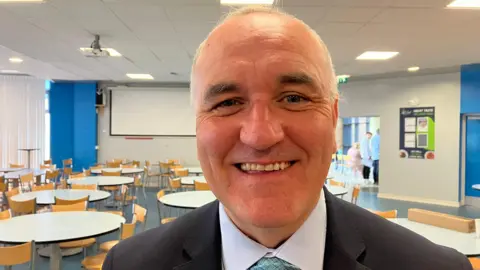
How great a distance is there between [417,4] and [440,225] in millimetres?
2373

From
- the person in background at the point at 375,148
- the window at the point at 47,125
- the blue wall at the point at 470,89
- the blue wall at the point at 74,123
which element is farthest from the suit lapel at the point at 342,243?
the window at the point at 47,125

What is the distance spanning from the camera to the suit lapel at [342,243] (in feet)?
2.78

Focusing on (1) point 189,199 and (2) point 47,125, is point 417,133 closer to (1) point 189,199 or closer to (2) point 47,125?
(1) point 189,199

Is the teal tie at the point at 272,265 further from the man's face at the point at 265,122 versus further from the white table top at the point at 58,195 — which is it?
the white table top at the point at 58,195

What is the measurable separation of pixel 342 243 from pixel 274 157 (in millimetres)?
320

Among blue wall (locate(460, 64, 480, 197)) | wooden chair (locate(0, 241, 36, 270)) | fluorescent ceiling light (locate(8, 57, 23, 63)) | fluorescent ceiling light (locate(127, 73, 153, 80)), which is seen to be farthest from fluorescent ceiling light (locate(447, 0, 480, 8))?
fluorescent ceiling light (locate(8, 57, 23, 63))

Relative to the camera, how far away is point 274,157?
746 mm

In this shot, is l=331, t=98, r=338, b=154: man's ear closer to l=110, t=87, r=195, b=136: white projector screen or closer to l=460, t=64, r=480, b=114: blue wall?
l=460, t=64, r=480, b=114: blue wall

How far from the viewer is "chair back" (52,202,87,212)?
398 cm

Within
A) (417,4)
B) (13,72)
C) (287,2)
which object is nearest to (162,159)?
(13,72)

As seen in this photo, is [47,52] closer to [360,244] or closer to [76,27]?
[76,27]

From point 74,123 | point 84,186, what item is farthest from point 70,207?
point 74,123

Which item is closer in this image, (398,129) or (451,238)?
(451,238)

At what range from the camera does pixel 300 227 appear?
2.82ft
